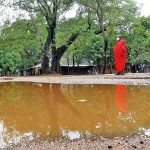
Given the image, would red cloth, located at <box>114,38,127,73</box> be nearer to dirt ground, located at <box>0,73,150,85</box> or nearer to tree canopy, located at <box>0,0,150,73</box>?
dirt ground, located at <box>0,73,150,85</box>

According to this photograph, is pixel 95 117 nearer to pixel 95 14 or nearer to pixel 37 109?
pixel 37 109

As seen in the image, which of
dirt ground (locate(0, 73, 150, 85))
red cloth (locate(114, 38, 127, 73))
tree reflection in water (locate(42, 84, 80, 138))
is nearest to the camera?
tree reflection in water (locate(42, 84, 80, 138))

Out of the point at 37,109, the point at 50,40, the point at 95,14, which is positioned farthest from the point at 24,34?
the point at 37,109

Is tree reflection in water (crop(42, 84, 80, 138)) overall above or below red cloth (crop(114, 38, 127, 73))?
below

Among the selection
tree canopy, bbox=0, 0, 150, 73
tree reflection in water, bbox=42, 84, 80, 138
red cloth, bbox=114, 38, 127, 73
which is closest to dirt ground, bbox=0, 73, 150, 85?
red cloth, bbox=114, 38, 127, 73

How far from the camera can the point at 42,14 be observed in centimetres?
2597

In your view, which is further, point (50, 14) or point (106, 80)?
point (50, 14)

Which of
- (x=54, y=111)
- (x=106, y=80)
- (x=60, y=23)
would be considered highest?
(x=60, y=23)

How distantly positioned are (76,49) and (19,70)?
16.6 metres

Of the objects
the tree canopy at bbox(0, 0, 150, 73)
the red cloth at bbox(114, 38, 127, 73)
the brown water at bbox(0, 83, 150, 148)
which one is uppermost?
the tree canopy at bbox(0, 0, 150, 73)

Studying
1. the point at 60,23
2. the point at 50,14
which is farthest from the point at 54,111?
the point at 60,23

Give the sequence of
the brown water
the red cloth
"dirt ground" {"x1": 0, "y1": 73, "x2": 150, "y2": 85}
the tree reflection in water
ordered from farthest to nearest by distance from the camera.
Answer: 1. the red cloth
2. "dirt ground" {"x1": 0, "y1": 73, "x2": 150, "y2": 85}
3. the tree reflection in water
4. the brown water

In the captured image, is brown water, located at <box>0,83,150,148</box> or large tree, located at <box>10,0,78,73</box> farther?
large tree, located at <box>10,0,78,73</box>

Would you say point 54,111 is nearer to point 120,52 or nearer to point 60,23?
point 120,52
